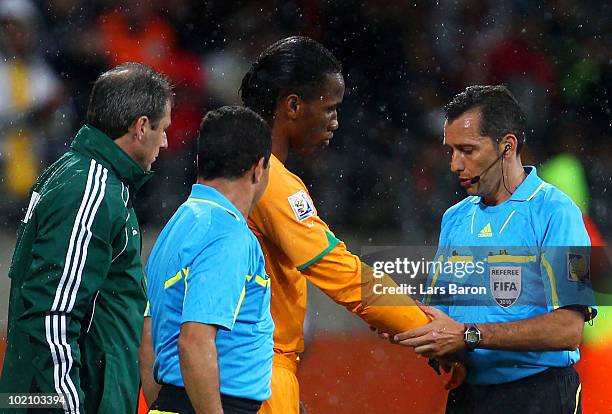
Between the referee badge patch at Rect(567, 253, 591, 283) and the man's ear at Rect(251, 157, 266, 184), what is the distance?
1.08 m

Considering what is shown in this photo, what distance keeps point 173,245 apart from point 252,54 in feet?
20.5

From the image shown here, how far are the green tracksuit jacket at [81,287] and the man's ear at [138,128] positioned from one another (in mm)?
95

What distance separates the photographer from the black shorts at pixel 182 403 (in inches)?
98.2

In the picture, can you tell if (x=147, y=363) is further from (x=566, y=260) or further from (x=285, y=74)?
(x=566, y=260)

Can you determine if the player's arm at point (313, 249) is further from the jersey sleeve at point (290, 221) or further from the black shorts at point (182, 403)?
the black shorts at point (182, 403)

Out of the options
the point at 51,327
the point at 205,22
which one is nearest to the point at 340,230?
the point at 205,22

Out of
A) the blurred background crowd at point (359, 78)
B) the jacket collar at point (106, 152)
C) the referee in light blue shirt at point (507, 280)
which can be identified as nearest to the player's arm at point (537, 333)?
the referee in light blue shirt at point (507, 280)

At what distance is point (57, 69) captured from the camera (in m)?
8.24

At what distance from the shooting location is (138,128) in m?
2.91

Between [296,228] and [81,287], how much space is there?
0.75 metres

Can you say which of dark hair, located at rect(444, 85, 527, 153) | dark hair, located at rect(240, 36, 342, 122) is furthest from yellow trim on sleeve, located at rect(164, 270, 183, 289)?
dark hair, located at rect(444, 85, 527, 153)

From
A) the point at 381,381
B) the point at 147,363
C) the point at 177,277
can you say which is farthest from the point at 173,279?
the point at 381,381

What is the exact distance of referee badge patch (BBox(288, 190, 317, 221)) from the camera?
3.09 meters

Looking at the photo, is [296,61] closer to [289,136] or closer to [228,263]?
[289,136]
